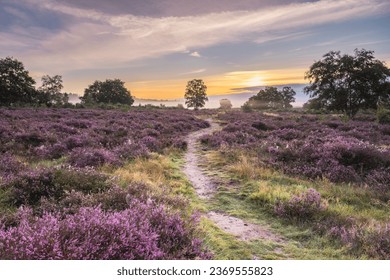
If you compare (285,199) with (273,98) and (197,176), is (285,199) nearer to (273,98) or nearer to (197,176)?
(197,176)

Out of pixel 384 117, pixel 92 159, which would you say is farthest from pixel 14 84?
pixel 384 117

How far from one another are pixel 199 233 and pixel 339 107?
33279 mm

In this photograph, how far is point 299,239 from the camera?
515 centimetres

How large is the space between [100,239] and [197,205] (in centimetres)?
346

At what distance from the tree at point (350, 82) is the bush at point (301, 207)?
29.9m

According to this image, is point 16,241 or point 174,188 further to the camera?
point 174,188

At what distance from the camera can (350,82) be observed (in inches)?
1264

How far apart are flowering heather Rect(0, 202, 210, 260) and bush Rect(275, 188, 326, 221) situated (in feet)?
9.53

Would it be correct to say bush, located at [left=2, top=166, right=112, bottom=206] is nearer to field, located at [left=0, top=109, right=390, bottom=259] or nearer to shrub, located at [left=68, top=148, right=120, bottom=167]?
field, located at [left=0, top=109, right=390, bottom=259]

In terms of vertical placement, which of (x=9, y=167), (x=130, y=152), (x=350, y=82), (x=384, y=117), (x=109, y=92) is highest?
(x=109, y=92)

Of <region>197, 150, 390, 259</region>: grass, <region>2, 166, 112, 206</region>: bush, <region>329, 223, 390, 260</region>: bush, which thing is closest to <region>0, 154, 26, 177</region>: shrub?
<region>2, 166, 112, 206</region>: bush

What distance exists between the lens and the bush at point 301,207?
19.8 feet

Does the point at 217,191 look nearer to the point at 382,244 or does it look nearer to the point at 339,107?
the point at 382,244
